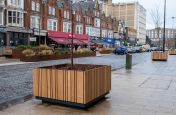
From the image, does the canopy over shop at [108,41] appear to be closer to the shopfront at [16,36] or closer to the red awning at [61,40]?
the red awning at [61,40]

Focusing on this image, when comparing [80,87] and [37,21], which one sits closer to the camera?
[80,87]

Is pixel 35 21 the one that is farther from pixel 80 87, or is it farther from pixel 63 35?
pixel 80 87

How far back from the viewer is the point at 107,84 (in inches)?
376

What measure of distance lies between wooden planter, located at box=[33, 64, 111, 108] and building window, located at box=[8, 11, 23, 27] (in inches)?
1486

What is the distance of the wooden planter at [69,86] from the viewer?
799 cm

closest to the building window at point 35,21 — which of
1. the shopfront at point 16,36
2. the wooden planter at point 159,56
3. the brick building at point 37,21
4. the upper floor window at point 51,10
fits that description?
the brick building at point 37,21

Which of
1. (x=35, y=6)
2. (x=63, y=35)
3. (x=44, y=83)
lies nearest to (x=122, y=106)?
(x=44, y=83)

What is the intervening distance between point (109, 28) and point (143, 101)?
286ft

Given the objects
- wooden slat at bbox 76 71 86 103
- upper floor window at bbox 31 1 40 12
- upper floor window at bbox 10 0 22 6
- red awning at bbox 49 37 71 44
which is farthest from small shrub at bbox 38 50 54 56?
red awning at bbox 49 37 71 44

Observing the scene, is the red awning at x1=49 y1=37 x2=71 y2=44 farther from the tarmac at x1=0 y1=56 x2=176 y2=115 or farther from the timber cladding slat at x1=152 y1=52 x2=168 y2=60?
the tarmac at x1=0 y1=56 x2=176 y2=115

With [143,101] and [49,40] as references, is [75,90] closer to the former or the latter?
[143,101]

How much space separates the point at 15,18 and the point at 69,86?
39.4m

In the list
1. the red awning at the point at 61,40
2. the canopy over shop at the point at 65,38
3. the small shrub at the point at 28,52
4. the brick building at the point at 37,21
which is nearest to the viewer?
the small shrub at the point at 28,52

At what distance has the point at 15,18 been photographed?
150 ft
